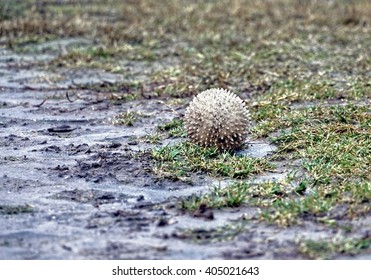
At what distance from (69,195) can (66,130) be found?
5.88 ft

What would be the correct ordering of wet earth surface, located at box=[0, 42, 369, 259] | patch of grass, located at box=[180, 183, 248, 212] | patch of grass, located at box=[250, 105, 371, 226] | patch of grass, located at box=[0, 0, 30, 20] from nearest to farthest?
wet earth surface, located at box=[0, 42, 369, 259] → patch of grass, located at box=[250, 105, 371, 226] → patch of grass, located at box=[180, 183, 248, 212] → patch of grass, located at box=[0, 0, 30, 20]

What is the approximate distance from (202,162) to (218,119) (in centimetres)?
39

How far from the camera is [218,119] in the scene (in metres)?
6.50

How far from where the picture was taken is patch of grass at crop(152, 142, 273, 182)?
611 centimetres

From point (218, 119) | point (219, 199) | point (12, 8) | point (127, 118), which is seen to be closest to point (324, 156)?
point (218, 119)

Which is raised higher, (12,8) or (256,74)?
(12,8)

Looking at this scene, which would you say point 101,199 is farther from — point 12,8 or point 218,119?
point 12,8

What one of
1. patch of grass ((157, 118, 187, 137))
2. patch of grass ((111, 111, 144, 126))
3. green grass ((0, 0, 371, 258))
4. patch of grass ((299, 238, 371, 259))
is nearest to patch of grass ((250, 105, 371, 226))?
green grass ((0, 0, 371, 258))

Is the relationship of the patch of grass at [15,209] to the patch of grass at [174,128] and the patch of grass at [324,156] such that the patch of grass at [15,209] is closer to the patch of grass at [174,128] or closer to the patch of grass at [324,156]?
the patch of grass at [324,156]

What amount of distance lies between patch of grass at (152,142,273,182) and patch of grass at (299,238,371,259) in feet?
4.31

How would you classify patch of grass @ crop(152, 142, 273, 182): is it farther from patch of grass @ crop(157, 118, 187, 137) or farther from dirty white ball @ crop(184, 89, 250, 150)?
patch of grass @ crop(157, 118, 187, 137)

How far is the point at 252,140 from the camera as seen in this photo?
698cm

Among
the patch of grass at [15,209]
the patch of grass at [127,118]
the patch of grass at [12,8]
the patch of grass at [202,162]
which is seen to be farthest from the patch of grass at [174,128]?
the patch of grass at [12,8]
